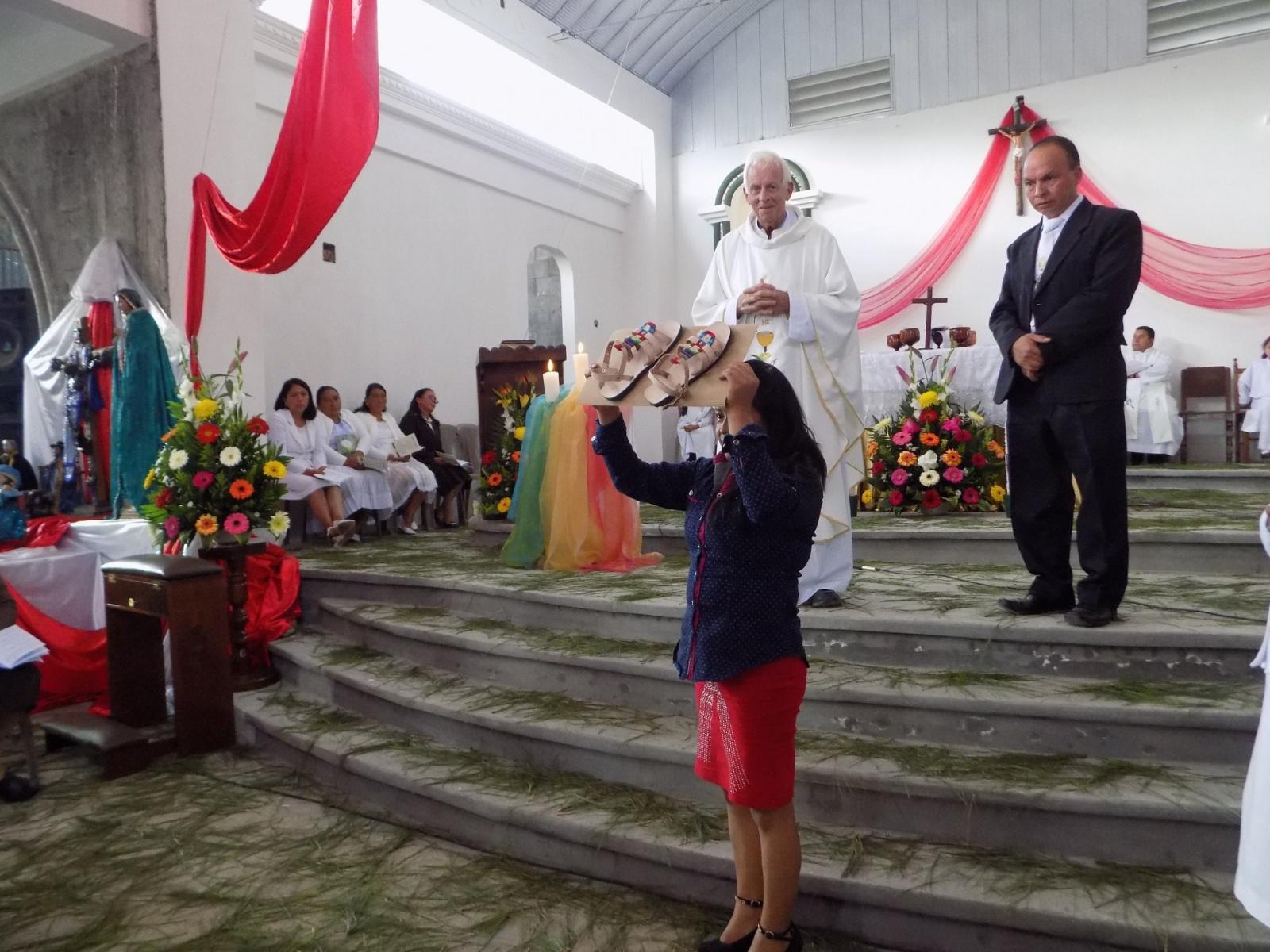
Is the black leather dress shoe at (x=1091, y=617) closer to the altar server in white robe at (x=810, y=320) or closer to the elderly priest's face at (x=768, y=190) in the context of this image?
the altar server in white robe at (x=810, y=320)

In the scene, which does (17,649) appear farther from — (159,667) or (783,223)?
(783,223)

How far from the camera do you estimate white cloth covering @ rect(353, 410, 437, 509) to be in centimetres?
702

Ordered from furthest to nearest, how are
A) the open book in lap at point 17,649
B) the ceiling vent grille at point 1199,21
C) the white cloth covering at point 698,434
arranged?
1. the ceiling vent grille at point 1199,21
2. the white cloth covering at point 698,434
3. the open book in lap at point 17,649

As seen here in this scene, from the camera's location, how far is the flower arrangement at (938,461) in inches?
220

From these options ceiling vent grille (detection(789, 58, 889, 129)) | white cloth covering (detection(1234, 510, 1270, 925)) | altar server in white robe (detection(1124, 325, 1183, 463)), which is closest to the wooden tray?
white cloth covering (detection(1234, 510, 1270, 925))

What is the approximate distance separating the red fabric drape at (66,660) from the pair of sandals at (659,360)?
3680mm

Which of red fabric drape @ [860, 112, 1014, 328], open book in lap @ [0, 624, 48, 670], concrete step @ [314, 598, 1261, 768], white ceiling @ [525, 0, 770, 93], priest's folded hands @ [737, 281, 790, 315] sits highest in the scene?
white ceiling @ [525, 0, 770, 93]

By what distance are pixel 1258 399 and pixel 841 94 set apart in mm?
5634

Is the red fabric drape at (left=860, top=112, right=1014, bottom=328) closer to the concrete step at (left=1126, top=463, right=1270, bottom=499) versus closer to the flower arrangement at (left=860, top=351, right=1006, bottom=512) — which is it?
the concrete step at (left=1126, top=463, right=1270, bottom=499)

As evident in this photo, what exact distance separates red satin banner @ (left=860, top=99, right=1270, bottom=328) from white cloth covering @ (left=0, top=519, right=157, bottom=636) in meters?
5.98

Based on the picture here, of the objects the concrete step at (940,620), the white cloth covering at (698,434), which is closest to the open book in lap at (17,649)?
the concrete step at (940,620)

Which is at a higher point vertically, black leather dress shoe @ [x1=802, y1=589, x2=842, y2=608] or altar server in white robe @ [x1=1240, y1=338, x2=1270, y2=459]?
altar server in white robe @ [x1=1240, y1=338, x2=1270, y2=459]

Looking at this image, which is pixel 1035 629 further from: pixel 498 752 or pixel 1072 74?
pixel 1072 74

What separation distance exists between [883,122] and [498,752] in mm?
9690
